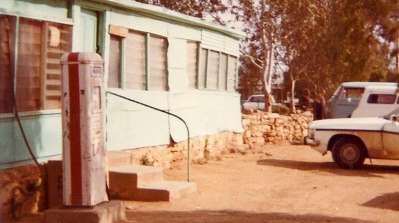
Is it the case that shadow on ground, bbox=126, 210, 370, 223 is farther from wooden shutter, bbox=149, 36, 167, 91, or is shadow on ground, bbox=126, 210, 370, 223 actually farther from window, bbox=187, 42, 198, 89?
window, bbox=187, 42, 198, 89

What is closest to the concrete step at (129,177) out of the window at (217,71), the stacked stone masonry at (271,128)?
the window at (217,71)

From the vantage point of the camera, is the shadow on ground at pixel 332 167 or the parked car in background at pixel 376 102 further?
the parked car in background at pixel 376 102

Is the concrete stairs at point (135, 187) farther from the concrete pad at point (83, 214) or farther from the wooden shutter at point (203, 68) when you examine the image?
the wooden shutter at point (203, 68)

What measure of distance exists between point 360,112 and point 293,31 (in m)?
12.6

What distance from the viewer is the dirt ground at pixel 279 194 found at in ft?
30.4

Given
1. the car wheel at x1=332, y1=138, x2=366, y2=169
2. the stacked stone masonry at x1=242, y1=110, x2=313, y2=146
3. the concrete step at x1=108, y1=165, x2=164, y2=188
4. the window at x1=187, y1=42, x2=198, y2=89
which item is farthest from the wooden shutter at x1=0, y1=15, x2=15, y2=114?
the stacked stone masonry at x1=242, y1=110, x2=313, y2=146

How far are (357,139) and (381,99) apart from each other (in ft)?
28.8

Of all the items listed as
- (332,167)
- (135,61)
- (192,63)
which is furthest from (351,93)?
(135,61)

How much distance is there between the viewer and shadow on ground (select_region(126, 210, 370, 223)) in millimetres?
8727

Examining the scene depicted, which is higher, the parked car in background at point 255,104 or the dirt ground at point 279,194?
the parked car in background at point 255,104

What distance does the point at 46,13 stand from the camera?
31.6 feet

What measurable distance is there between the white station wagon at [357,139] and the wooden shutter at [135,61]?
13.5 ft

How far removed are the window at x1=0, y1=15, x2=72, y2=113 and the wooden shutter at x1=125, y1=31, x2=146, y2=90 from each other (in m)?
2.25

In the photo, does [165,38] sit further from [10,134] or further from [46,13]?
[10,134]
